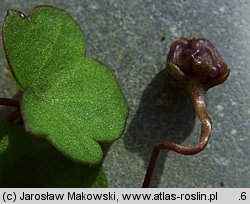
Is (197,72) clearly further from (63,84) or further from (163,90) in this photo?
(63,84)

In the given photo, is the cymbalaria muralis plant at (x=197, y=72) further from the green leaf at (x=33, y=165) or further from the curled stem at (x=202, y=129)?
the green leaf at (x=33, y=165)

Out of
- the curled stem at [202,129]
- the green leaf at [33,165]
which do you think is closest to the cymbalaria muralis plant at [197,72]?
the curled stem at [202,129]

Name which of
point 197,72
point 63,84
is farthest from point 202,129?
point 63,84

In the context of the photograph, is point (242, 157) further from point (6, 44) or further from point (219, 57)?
point (6, 44)

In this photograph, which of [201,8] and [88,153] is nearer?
[88,153]
